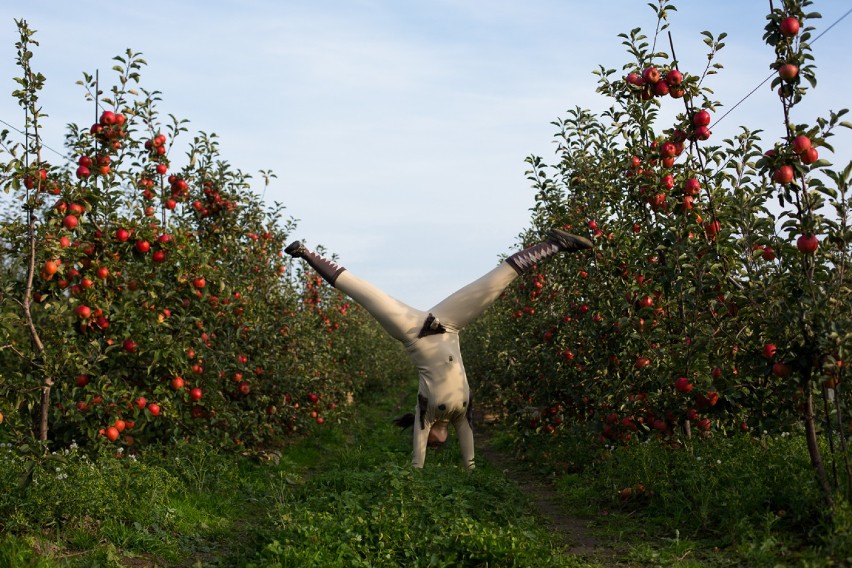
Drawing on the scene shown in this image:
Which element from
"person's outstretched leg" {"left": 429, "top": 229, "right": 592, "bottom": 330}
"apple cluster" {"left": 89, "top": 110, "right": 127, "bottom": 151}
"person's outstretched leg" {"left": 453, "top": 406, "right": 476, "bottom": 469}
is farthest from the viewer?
"person's outstretched leg" {"left": 453, "top": 406, "right": 476, "bottom": 469}

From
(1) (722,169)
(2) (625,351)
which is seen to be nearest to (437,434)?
(2) (625,351)

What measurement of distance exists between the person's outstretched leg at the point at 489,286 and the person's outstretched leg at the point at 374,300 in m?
0.25

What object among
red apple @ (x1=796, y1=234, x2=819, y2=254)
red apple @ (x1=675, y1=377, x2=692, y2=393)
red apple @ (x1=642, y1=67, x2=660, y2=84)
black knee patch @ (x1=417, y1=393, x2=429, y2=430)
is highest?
red apple @ (x1=642, y1=67, x2=660, y2=84)

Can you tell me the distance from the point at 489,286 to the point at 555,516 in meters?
2.28

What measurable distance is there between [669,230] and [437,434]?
319 cm

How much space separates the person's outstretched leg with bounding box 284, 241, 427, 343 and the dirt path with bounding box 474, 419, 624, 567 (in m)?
2.01

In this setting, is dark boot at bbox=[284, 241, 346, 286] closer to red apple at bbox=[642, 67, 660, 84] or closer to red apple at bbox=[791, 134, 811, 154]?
red apple at bbox=[642, 67, 660, 84]

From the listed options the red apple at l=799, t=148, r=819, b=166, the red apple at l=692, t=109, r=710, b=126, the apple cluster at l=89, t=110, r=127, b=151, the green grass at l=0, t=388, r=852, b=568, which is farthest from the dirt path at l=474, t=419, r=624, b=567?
the apple cluster at l=89, t=110, r=127, b=151

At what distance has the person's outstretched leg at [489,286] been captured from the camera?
7.73 m

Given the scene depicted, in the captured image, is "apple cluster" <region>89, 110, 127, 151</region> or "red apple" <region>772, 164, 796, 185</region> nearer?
"red apple" <region>772, 164, 796, 185</region>

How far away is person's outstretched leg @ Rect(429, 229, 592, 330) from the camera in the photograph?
25.3 feet

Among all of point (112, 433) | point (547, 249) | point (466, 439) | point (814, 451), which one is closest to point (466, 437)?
point (466, 439)

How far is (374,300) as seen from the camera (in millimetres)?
7770

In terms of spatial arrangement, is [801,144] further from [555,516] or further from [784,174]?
[555,516]
